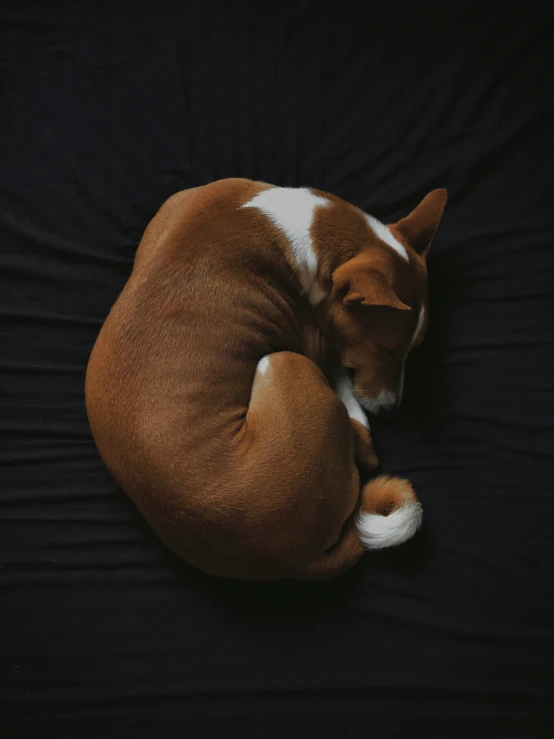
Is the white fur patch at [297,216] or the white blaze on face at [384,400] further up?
the white fur patch at [297,216]

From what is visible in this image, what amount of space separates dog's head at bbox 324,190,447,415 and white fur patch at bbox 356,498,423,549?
0.34m

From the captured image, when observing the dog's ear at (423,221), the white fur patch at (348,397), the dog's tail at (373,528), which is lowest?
the dog's tail at (373,528)

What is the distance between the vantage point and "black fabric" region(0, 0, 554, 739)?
78.5 inches

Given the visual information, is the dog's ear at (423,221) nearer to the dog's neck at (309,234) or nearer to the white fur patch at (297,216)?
the dog's neck at (309,234)

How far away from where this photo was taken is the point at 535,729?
2008 mm

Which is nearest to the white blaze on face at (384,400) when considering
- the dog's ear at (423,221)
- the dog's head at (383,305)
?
the dog's head at (383,305)

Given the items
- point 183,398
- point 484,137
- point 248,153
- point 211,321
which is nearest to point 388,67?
point 484,137

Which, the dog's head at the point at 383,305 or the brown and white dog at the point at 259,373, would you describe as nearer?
the brown and white dog at the point at 259,373

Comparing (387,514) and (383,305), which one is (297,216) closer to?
(383,305)

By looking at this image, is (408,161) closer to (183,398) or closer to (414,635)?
(183,398)

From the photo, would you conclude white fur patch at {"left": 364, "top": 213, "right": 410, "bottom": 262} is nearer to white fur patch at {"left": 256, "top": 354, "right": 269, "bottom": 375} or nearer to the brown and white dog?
the brown and white dog

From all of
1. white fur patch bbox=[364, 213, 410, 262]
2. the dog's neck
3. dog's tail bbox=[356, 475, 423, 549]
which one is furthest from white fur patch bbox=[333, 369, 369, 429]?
white fur patch bbox=[364, 213, 410, 262]

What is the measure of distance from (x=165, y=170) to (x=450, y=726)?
189cm

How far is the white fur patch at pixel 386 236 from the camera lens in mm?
2033
